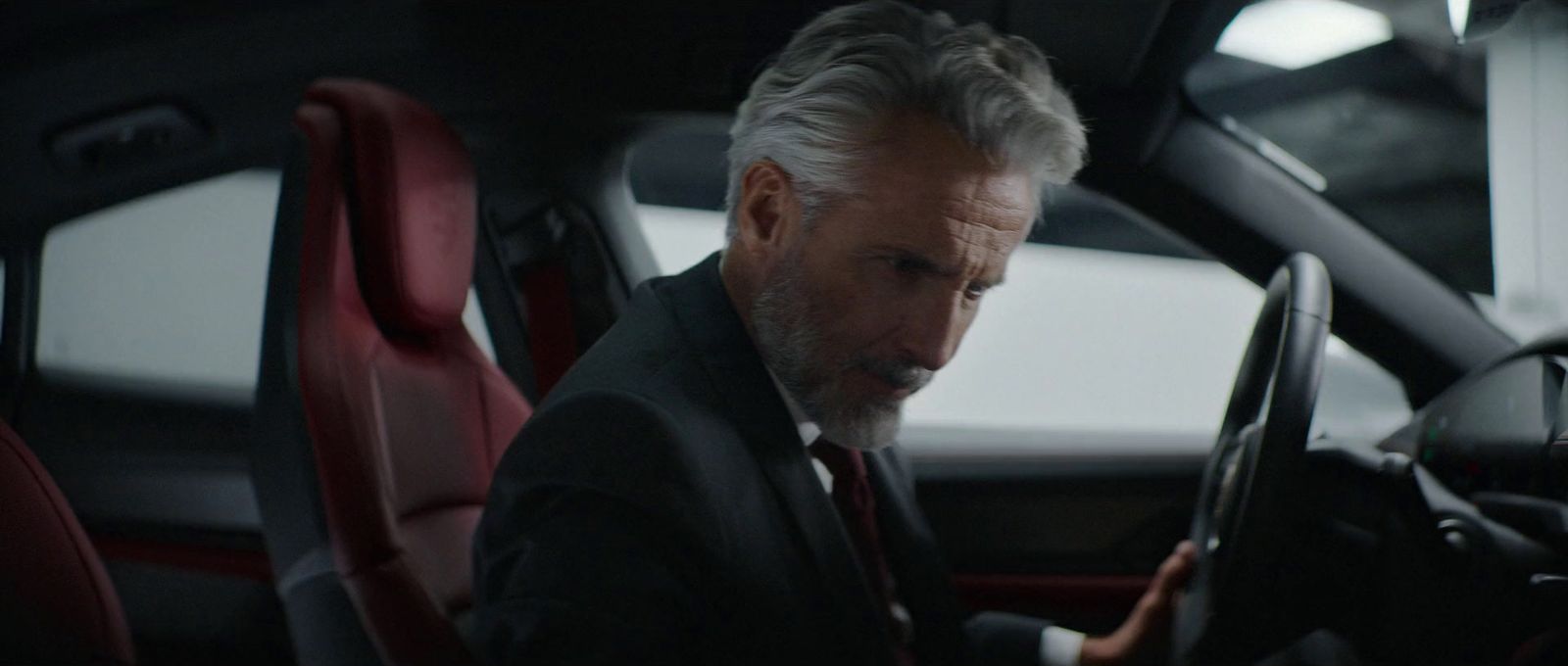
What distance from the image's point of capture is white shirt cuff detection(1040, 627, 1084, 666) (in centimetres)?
129

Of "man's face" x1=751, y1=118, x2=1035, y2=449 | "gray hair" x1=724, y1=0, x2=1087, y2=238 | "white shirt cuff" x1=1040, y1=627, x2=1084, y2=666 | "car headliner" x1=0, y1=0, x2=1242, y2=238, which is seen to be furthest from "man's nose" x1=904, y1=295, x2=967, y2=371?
"car headliner" x1=0, y1=0, x2=1242, y2=238

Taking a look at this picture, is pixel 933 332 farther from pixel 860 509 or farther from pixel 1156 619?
pixel 1156 619

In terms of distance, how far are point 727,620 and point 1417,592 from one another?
65 cm

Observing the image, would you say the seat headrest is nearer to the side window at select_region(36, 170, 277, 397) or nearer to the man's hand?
the side window at select_region(36, 170, 277, 397)

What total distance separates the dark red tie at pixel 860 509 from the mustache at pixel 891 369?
13cm

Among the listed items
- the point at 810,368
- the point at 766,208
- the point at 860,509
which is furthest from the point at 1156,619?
the point at 766,208

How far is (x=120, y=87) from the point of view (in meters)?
1.49

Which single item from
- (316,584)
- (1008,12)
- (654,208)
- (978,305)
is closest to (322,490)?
(316,584)

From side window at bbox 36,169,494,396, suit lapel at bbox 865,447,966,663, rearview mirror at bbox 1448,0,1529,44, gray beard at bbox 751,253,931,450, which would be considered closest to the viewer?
gray beard at bbox 751,253,931,450

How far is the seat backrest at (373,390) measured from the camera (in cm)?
103

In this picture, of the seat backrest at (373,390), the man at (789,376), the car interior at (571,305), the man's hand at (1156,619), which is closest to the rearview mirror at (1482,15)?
the car interior at (571,305)

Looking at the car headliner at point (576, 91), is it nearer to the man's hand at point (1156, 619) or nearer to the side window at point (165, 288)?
the side window at point (165, 288)

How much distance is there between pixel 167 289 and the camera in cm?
153

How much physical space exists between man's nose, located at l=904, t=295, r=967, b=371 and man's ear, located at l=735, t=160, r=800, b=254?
5.1 inches
